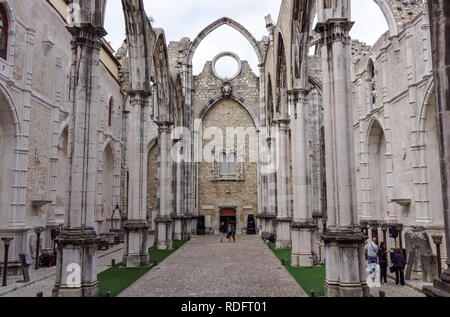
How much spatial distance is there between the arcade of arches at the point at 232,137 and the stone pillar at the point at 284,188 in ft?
0.20

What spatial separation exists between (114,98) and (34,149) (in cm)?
1028

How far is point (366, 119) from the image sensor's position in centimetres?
1884

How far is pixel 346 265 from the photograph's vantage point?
7.30 meters

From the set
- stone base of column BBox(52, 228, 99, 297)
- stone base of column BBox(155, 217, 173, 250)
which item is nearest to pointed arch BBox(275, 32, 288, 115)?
stone base of column BBox(155, 217, 173, 250)

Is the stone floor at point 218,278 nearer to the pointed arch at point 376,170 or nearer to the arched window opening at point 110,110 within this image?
the pointed arch at point 376,170

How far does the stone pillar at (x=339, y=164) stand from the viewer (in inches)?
289

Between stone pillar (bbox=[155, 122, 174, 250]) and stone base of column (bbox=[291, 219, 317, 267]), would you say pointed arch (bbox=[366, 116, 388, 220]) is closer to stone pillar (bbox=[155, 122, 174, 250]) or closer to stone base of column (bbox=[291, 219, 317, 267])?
A: stone base of column (bbox=[291, 219, 317, 267])

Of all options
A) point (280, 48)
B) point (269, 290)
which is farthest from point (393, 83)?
point (269, 290)

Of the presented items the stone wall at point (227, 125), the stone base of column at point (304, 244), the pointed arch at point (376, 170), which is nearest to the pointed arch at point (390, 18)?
the pointed arch at point (376, 170)

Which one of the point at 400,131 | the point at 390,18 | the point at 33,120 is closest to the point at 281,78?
the point at 390,18

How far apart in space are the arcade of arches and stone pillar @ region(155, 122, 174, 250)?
0.09 meters

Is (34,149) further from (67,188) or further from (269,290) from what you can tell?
(269,290)

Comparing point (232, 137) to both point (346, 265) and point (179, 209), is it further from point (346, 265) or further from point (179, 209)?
point (346, 265)

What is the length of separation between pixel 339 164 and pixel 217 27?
21.4 metres
